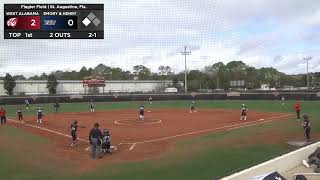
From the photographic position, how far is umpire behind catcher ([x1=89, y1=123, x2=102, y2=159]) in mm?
18698

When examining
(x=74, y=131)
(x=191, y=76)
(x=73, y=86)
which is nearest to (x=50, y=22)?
(x=74, y=131)

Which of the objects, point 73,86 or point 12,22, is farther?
point 73,86

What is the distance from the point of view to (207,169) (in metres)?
16.2

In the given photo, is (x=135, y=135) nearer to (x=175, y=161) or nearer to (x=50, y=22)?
(x=175, y=161)

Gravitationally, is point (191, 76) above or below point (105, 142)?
above

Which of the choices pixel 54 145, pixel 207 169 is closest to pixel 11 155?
pixel 54 145

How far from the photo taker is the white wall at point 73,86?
271 ft

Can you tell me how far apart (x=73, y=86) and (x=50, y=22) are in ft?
263

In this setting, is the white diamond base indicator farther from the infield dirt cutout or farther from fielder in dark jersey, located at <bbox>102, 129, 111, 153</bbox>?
fielder in dark jersey, located at <bbox>102, 129, 111, 153</bbox>

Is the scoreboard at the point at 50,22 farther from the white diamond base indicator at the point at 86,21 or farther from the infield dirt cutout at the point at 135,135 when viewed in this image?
the infield dirt cutout at the point at 135,135

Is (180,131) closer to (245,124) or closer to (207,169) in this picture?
(245,124)

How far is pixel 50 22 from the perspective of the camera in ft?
49.8

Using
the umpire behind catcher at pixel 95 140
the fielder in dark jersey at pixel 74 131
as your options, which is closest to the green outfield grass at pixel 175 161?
the umpire behind catcher at pixel 95 140

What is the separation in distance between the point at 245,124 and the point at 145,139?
1044 cm
